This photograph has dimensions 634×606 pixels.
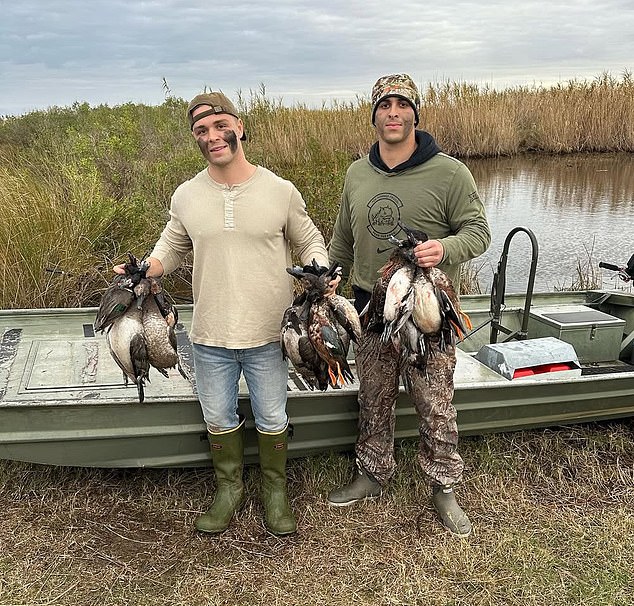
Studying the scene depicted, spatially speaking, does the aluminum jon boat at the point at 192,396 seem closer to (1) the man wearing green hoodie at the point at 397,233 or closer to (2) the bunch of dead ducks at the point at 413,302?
(1) the man wearing green hoodie at the point at 397,233

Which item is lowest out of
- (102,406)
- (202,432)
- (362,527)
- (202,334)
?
(362,527)

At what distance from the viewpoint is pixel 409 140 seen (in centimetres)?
290

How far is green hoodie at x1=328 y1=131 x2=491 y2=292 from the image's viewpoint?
287 centimetres

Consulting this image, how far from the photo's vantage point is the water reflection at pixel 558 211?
868cm

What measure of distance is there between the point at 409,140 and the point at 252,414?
1.63m

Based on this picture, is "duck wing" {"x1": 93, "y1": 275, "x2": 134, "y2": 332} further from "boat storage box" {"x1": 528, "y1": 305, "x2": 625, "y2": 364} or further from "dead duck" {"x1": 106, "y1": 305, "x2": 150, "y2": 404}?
"boat storage box" {"x1": 528, "y1": 305, "x2": 625, "y2": 364}

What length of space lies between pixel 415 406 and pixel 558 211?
9882mm

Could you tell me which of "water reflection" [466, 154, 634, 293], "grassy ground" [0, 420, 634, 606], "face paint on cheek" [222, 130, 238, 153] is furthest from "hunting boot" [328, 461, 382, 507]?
"water reflection" [466, 154, 634, 293]

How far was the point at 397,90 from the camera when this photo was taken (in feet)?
9.21

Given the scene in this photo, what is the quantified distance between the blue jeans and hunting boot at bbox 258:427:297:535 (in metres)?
0.08

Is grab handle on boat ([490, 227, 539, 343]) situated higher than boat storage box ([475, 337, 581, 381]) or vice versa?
grab handle on boat ([490, 227, 539, 343])

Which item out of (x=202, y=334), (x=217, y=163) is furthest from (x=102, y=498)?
(x=217, y=163)

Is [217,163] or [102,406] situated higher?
[217,163]

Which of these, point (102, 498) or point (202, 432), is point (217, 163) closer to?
point (202, 432)
